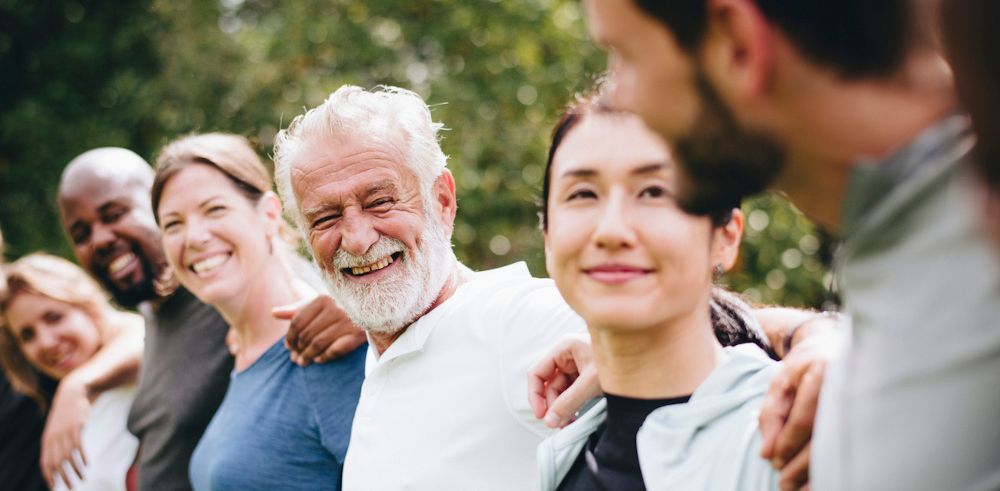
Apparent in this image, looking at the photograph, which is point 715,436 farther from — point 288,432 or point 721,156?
point 288,432

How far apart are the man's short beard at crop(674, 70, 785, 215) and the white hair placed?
59.5 inches

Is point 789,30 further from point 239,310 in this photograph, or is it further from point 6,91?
point 6,91

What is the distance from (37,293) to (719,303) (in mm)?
3483

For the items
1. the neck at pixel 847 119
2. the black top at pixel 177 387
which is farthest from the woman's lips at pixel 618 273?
the black top at pixel 177 387

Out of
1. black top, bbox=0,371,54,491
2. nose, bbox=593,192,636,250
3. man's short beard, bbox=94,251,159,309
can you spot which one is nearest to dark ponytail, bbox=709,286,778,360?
nose, bbox=593,192,636,250

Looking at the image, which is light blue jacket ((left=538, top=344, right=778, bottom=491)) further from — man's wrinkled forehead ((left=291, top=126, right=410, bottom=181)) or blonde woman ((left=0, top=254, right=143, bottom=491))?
blonde woman ((left=0, top=254, right=143, bottom=491))

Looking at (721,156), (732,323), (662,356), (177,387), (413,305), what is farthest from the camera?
(177,387)

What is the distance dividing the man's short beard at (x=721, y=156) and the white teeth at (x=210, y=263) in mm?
2429

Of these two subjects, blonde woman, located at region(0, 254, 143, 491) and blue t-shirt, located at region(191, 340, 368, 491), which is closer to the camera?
blue t-shirt, located at region(191, 340, 368, 491)

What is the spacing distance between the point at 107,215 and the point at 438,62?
5.81 metres

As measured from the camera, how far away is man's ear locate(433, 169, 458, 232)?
270cm

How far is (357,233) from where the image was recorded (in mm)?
2525

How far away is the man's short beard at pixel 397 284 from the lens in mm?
2506

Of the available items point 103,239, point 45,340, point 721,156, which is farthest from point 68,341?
point 721,156
